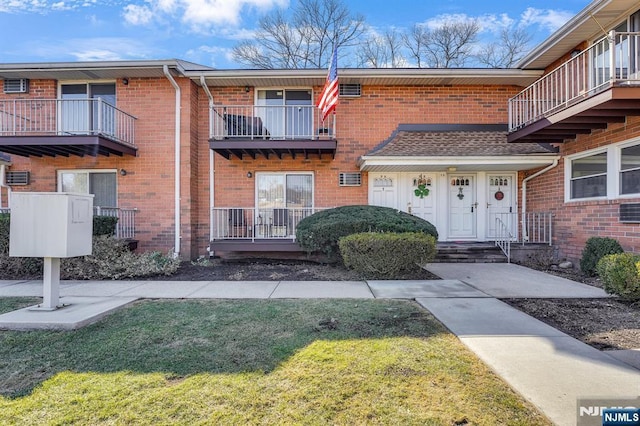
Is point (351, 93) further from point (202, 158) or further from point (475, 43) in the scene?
point (475, 43)

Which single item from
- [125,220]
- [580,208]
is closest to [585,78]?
[580,208]

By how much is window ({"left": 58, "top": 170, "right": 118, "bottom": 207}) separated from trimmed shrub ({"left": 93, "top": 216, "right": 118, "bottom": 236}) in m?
1.67

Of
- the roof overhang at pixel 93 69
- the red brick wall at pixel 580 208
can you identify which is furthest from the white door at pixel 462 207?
the roof overhang at pixel 93 69

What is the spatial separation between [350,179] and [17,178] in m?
9.77

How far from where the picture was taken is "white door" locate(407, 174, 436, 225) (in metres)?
10.5

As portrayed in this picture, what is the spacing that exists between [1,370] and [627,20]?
11.6 m

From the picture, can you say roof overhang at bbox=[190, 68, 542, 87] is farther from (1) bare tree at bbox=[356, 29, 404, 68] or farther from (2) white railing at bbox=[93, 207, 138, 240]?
(1) bare tree at bbox=[356, 29, 404, 68]

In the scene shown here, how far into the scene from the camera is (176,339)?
142 inches

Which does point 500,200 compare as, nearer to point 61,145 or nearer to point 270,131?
point 270,131

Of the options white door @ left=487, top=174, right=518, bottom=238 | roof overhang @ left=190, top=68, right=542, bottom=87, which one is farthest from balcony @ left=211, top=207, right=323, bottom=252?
white door @ left=487, top=174, right=518, bottom=238

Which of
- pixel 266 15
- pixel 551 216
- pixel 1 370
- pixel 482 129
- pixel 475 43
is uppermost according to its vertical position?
pixel 266 15

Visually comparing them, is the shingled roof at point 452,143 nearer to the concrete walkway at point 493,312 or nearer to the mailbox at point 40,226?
the concrete walkway at point 493,312

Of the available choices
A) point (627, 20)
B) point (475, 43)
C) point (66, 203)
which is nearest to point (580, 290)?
point (627, 20)

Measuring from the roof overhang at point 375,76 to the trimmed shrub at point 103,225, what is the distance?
176 inches
